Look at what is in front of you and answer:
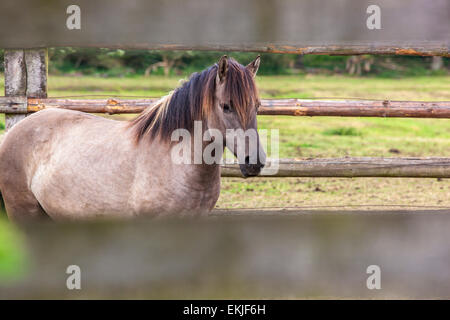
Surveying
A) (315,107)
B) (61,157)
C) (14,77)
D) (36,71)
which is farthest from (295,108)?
(14,77)

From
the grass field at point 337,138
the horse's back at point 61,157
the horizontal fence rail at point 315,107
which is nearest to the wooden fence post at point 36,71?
the horizontal fence rail at point 315,107

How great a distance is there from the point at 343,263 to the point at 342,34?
2.96 m

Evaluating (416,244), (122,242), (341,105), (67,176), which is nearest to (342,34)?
(341,105)

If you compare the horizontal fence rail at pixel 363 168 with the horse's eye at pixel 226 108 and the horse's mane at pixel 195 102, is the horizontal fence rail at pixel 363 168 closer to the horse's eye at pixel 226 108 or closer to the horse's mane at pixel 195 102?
the horse's mane at pixel 195 102

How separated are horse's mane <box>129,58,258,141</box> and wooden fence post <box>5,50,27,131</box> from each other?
146 centimetres

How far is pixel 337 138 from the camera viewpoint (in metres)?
8.03

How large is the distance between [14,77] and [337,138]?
5.49m

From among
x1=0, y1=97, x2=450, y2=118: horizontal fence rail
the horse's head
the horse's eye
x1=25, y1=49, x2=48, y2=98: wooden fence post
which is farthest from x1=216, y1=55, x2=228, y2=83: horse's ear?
x1=25, y1=49, x2=48, y2=98: wooden fence post

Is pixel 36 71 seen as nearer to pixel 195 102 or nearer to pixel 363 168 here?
pixel 195 102

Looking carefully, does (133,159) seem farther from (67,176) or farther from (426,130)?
(426,130)

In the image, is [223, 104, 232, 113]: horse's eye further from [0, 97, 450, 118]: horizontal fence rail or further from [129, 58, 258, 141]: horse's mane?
[0, 97, 450, 118]: horizontal fence rail

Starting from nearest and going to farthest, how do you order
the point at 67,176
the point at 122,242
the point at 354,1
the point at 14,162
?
the point at 122,242
the point at 67,176
the point at 14,162
the point at 354,1

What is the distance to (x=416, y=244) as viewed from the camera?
1418mm

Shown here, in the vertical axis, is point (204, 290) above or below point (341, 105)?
below
